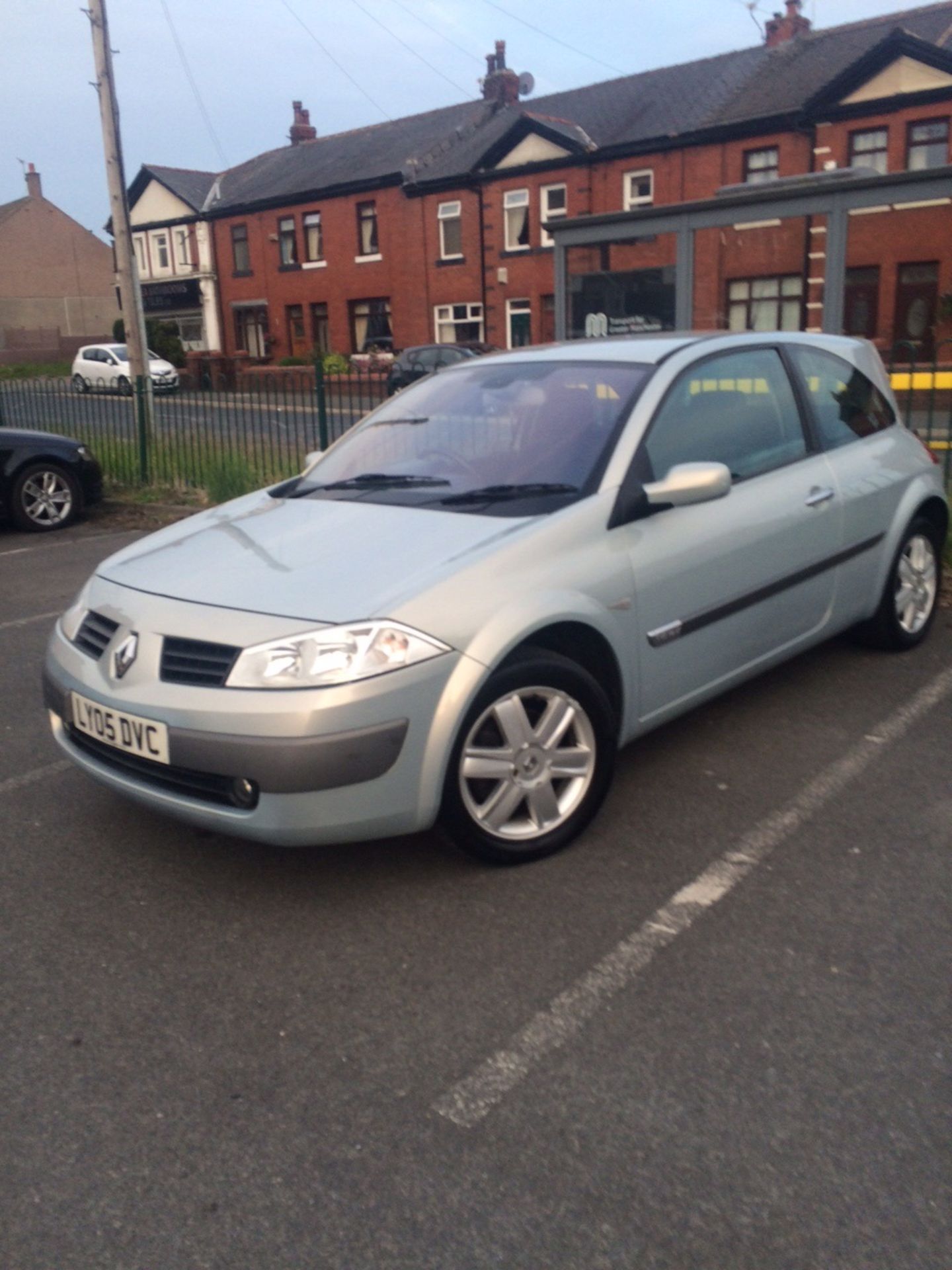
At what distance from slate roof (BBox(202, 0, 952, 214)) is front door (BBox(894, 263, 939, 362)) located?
9995 mm

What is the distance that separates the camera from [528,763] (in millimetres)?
3570

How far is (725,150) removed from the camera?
31203mm

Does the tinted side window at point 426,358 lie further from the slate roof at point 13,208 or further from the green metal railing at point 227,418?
the slate roof at point 13,208

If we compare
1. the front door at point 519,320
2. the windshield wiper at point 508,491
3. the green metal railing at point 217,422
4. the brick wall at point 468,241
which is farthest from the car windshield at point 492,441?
the front door at point 519,320

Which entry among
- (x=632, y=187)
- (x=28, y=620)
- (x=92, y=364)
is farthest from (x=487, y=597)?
(x=92, y=364)

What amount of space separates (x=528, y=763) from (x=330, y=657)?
73 cm

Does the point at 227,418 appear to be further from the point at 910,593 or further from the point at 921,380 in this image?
the point at 910,593

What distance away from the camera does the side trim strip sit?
4.01 meters

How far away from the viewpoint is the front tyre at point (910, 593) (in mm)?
5449

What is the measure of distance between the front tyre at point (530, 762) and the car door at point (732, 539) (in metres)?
0.35

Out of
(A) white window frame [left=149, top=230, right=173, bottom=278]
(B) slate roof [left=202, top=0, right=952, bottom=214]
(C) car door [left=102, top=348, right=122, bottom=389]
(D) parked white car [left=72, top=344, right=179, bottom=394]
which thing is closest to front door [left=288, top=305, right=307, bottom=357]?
(B) slate roof [left=202, top=0, right=952, bottom=214]

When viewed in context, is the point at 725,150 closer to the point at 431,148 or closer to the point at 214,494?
the point at 431,148

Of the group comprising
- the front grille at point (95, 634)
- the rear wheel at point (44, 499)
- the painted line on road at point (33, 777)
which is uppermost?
the front grille at point (95, 634)

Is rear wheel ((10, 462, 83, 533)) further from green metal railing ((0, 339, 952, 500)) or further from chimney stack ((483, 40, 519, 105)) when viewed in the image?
chimney stack ((483, 40, 519, 105))
